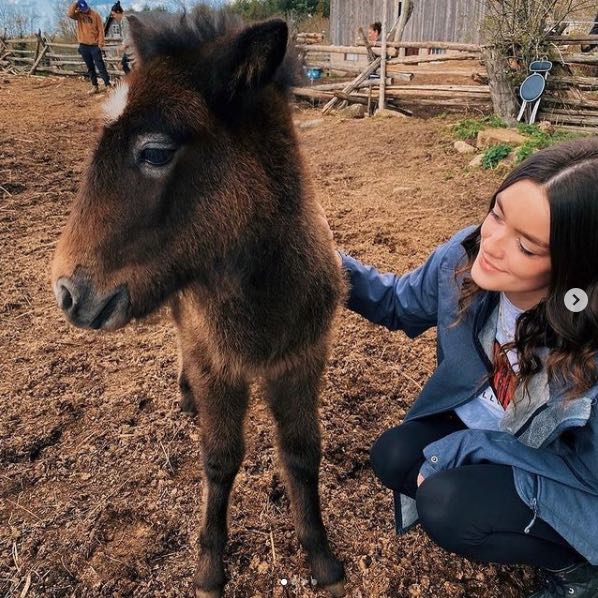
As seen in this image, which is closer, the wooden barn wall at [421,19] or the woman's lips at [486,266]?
the woman's lips at [486,266]

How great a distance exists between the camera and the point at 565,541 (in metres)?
1.98

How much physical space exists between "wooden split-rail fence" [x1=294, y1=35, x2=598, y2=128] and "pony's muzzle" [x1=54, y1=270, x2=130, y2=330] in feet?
20.0

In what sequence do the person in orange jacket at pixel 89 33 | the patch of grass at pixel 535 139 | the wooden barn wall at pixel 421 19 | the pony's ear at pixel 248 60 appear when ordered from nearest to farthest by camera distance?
the pony's ear at pixel 248 60 < the patch of grass at pixel 535 139 < the person in orange jacket at pixel 89 33 < the wooden barn wall at pixel 421 19

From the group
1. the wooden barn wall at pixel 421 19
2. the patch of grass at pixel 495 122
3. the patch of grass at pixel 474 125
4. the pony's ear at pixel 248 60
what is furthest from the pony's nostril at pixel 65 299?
the wooden barn wall at pixel 421 19

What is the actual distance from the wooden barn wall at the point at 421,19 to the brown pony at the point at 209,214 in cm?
1578

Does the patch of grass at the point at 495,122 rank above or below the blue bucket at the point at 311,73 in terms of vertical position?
below

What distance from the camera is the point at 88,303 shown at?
5.53 ft

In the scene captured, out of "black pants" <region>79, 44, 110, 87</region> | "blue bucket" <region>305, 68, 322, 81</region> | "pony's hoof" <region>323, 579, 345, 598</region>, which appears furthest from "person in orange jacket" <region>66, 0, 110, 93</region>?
"pony's hoof" <region>323, 579, 345, 598</region>

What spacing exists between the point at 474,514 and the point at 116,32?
2424 cm

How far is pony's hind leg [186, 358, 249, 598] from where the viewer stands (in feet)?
7.23

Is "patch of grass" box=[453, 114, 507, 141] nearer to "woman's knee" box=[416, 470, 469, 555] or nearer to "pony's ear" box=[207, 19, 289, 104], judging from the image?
"woman's knee" box=[416, 470, 469, 555]

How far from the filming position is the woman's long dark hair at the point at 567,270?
1638mm

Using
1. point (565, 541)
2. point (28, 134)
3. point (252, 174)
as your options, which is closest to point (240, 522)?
point (565, 541)

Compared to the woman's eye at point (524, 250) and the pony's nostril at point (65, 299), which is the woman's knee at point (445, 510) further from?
the pony's nostril at point (65, 299)
